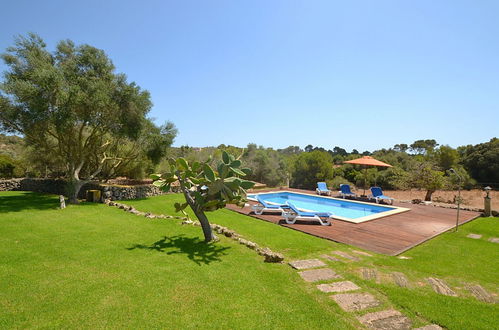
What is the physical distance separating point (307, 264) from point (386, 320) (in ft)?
6.90

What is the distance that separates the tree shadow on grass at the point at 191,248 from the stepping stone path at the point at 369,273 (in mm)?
3090

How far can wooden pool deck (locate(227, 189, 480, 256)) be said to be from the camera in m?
7.29

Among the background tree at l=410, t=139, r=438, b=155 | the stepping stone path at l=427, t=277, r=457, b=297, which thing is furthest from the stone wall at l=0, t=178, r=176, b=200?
A: the background tree at l=410, t=139, r=438, b=155

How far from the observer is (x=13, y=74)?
10.8 meters

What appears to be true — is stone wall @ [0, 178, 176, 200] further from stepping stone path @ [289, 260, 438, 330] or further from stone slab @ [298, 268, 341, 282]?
stone slab @ [298, 268, 341, 282]

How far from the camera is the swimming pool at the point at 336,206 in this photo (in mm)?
12031

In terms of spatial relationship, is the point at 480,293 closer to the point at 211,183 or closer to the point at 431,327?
the point at 431,327

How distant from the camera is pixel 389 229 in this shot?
349 inches

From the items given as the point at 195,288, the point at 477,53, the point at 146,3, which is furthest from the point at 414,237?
the point at 146,3

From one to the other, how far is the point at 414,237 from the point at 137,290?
27.1 feet

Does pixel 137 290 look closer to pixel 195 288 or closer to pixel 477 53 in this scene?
A: pixel 195 288

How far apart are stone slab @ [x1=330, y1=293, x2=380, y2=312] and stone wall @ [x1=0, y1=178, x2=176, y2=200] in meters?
13.0

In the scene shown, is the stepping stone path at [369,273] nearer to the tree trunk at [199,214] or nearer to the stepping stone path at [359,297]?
the stepping stone path at [359,297]

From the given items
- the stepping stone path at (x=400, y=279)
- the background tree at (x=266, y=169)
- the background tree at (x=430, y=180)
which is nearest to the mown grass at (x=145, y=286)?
the stepping stone path at (x=400, y=279)
